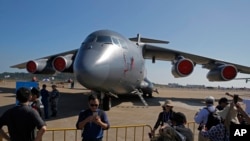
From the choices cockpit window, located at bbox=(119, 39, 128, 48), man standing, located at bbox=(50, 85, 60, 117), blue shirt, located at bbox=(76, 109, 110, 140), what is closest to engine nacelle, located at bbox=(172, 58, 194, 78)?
cockpit window, located at bbox=(119, 39, 128, 48)

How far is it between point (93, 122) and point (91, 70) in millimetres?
5636

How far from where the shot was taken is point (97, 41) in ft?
38.9

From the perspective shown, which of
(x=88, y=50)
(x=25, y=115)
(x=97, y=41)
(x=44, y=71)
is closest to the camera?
(x=25, y=115)

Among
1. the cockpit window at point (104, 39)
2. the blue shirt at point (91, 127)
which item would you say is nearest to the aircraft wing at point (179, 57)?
the cockpit window at point (104, 39)

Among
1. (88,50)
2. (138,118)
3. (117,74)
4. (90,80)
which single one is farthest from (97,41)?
(138,118)

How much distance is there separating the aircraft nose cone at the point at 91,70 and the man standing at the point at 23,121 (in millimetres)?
6234

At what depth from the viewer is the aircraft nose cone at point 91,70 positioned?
9.80 m

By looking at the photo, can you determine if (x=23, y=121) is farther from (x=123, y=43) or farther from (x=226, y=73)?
(x=226, y=73)

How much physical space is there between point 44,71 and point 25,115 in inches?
626

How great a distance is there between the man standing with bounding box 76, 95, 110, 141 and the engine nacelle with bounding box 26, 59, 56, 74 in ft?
48.6

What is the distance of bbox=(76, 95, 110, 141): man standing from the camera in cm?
404

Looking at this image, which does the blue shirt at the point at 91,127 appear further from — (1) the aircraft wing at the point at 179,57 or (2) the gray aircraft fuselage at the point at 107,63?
(1) the aircraft wing at the point at 179,57

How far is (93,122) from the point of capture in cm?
425

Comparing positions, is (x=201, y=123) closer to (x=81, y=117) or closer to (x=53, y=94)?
(x=81, y=117)
